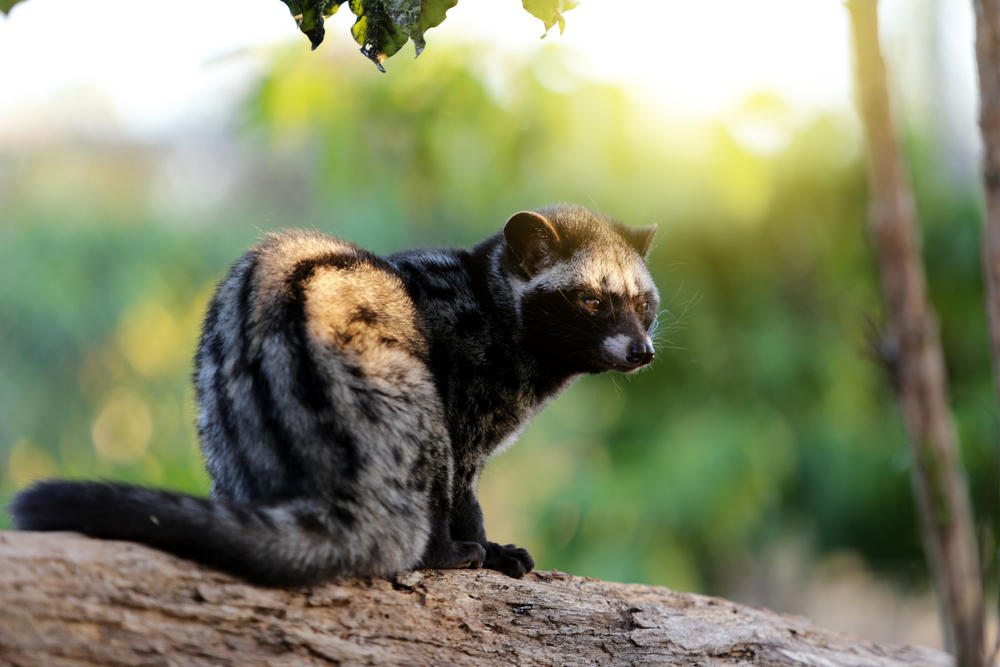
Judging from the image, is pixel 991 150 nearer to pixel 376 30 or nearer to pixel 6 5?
pixel 376 30

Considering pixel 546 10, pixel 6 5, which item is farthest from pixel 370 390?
pixel 6 5

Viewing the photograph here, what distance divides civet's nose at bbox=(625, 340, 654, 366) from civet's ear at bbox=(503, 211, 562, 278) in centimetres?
88

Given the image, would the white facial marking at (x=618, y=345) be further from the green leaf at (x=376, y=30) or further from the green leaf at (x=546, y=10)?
the green leaf at (x=376, y=30)

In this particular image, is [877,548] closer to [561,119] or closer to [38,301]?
[561,119]

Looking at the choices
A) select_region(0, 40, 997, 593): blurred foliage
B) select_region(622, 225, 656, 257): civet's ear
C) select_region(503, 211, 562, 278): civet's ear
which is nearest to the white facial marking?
select_region(503, 211, 562, 278): civet's ear

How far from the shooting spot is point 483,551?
447 centimetres

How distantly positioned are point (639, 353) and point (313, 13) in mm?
2710

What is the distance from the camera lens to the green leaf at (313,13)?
341 centimetres

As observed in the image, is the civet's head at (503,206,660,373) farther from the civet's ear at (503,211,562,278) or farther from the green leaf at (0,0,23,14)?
the green leaf at (0,0,23,14)

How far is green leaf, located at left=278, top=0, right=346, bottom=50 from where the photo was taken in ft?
11.2

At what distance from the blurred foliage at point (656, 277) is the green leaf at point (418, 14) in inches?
179

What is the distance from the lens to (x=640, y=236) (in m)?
5.87

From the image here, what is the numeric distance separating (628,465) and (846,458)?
11.8 ft

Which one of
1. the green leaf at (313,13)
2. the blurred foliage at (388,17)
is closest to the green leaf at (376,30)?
the blurred foliage at (388,17)
